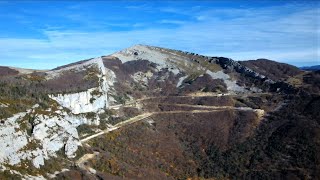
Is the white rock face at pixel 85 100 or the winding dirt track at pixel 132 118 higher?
the white rock face at pixel 85 100

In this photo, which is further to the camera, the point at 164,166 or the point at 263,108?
the point at 263,108

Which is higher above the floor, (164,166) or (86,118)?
(86,118)

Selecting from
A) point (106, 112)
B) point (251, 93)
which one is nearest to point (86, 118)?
point (106, 112)

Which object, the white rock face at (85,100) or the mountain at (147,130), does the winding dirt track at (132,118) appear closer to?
the mountain at (147,130)

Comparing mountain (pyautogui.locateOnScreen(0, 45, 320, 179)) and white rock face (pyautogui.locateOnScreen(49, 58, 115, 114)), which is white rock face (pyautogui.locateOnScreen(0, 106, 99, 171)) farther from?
white rock face (pyautogui.locateOnScreen(49, 58, 115, 114))

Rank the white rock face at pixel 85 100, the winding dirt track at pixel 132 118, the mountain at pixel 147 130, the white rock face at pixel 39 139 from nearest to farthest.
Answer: the white rock face at pixel 39 139 → the mountain at pixel 147 130 → the winding dirt track at pixel 132 118 → the white rock face at pixel 85 100

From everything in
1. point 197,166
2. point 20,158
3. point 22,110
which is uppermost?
point 22,110

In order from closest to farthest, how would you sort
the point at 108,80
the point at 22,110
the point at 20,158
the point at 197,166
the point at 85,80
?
the point at 20,158 → the point at 22,110 → the point at 197,166 → the point at 85,80 → the point at 108,80

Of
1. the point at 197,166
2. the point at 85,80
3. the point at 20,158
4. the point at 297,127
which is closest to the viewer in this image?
the point at 20,158

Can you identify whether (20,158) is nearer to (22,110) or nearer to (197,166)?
(22,110)

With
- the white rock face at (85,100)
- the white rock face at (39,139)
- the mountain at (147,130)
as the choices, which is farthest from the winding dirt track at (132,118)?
the white rock face at (85,100)
